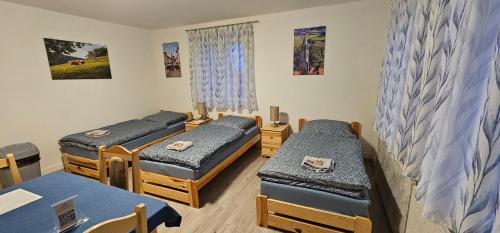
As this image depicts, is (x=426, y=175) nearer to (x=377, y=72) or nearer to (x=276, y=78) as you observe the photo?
(x=377, y=72)

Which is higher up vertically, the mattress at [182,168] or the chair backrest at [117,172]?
the chair backrest at [117,172]

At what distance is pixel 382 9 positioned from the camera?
2914 millimetres

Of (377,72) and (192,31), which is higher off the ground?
(192,31)

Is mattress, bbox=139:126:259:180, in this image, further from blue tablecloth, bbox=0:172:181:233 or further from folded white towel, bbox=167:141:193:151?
blue tablecloth, bbox=0:172:181:233

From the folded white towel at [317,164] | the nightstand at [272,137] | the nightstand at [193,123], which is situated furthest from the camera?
the nightstand at [193,123]

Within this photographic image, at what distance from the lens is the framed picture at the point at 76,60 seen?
3084 mm

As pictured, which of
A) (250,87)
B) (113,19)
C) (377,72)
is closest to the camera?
(377,72)

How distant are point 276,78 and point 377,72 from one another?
145 centimetres

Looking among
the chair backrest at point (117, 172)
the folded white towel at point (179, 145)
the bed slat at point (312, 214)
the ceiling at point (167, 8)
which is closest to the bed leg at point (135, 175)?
the chair backrest at point (117, 172)

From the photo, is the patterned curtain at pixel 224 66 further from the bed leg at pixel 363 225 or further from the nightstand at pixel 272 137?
the bed leg at pixel 363 225

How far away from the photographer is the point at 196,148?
260 cm

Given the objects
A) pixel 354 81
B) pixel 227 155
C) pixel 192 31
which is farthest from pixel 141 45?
pixel 354 81

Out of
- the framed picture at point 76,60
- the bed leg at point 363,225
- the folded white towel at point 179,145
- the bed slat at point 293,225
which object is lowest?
the bed slat at point 293,225

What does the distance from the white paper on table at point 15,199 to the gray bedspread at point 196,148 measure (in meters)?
1.11
